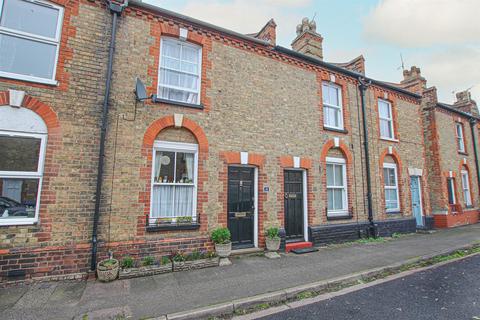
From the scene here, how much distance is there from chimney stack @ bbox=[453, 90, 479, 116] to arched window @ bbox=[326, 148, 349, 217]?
14071 millimetres

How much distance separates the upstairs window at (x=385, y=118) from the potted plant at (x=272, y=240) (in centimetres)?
736

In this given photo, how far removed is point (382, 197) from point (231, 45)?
851 centimetres

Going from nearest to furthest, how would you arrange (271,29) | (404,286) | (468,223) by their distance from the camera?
(404,286) → (271,29) → (468,223)

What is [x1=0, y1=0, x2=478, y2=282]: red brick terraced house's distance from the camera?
204 inches

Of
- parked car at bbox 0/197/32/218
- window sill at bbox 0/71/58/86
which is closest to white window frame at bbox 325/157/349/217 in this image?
window sill at bbox 0/71/58/86

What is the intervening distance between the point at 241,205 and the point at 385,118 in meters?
8.42

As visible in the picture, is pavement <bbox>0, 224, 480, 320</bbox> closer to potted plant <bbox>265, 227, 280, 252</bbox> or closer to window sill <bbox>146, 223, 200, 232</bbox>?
potted plant <bbox>265, 227, 280, 252</bbox>

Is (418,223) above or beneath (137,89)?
beneath

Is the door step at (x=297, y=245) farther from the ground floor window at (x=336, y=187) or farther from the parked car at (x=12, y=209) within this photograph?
the parked car at (x=12, y=209)

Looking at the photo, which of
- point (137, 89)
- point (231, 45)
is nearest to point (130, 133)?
point (137, 89)

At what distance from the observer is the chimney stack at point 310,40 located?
10.1m

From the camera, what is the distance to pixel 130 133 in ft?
19.8

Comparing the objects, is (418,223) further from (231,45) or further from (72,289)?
(72,289)

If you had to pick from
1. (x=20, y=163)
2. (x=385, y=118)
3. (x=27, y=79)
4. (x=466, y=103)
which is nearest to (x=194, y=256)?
(x=20, y=163)
